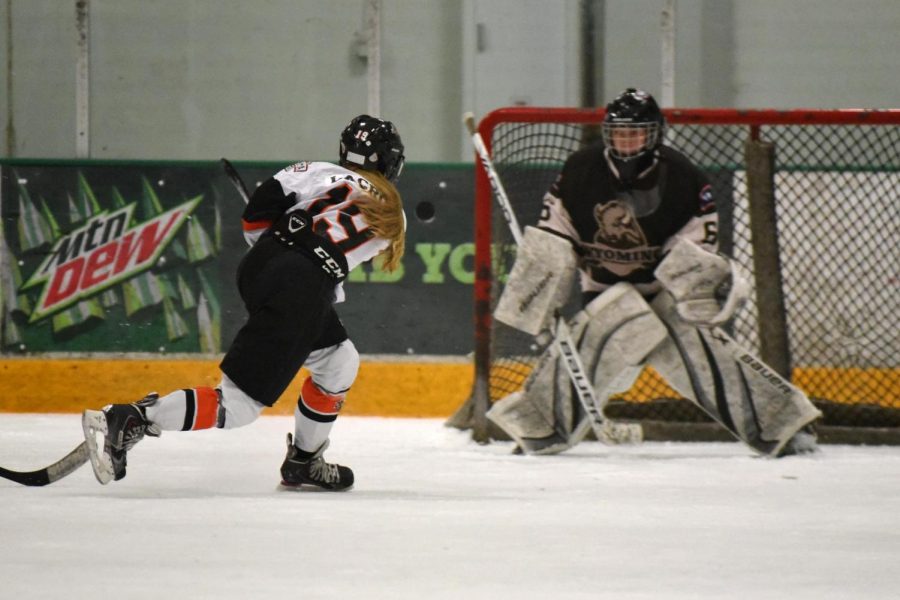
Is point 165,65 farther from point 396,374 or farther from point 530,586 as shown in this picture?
point 530,586

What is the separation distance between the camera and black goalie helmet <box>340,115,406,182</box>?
3.53 metres

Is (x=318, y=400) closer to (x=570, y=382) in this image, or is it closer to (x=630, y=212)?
(x=570, y=382)

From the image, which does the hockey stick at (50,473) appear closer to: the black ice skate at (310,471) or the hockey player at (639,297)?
A: the black ice skate at (310,471)

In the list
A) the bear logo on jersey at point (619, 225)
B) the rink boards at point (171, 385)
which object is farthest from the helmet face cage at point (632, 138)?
the rink boards at point (171, 385)

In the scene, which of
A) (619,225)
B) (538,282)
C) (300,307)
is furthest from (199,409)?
(619,225)

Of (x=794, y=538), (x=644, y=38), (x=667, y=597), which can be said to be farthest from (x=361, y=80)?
(x=667, y=597)

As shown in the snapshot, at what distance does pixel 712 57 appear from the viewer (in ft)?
18.4

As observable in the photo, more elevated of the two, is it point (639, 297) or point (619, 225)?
point (619, 225)

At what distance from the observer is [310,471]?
11.7 ft

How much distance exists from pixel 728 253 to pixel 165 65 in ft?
8.39

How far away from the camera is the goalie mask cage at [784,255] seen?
4.61m

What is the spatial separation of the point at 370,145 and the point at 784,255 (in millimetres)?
2121

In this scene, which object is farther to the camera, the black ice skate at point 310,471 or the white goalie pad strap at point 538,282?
the white goalie pad strap at point 538,282

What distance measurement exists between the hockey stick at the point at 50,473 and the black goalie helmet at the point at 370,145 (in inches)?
40.8
